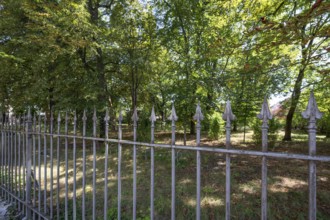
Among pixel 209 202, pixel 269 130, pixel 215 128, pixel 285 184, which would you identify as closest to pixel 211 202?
pixel 209 202

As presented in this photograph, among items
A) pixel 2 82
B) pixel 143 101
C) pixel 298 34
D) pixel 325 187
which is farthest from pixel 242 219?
pixel 143 101

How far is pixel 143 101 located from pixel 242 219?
839cm

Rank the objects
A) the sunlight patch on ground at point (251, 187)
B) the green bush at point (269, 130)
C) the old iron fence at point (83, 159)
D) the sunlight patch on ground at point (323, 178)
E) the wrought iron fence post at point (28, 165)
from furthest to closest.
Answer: the green bush at point (269, 130) → the sunlight patch on ground at point (323, 178) → the sunlight patch on ground at point (251, 187) → the wrought iron fence post at point (28, 165) → the old iron fence at point (83, 159)

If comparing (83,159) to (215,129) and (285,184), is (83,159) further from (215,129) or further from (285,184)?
(215,129)

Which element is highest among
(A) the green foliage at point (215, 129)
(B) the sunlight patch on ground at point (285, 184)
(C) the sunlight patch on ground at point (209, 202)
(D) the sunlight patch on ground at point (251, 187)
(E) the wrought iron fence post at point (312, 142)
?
(E) the wrought iron fence post at point (312, 142)

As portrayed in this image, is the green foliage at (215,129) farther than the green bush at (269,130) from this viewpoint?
Yes

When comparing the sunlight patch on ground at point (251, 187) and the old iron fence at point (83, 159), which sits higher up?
the old iron fence at point (83, 159)

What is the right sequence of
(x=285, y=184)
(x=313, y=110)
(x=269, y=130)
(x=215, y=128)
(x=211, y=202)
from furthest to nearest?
(x=215, y=128) → (x=269, y=130) → (x=285, y=184) → (x=211, y=202) → (x=313, y=110)

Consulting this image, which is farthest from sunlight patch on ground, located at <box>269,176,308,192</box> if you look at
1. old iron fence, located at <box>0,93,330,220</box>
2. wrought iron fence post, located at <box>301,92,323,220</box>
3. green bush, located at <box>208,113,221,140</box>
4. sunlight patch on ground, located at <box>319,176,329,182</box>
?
green bush, located at <box>208,113,221,140</box>

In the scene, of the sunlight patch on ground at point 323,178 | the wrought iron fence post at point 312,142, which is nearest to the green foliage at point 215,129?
the sunlight patch on ground at point 323,178

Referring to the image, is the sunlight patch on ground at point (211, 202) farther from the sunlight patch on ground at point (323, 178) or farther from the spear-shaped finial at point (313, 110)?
the spear-shaped finial at point (313, 110)

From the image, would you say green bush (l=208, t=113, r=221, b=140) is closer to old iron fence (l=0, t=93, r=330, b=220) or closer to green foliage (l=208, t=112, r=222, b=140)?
green foliage (l=208, t=112, r=222, b=140)

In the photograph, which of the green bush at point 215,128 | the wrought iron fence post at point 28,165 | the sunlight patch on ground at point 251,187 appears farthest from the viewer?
the green bush at point 215,128

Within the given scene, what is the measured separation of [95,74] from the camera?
264 inches
